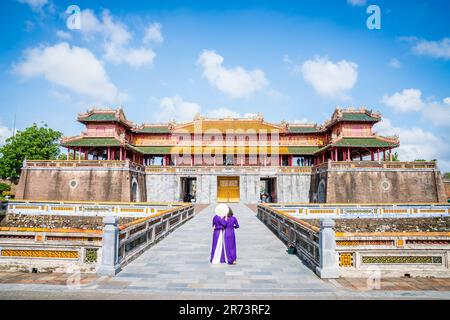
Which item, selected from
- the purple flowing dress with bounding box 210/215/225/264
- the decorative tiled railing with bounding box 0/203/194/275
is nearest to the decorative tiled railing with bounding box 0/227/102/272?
the decorative tiled railing with bounding box 0/203/194/275

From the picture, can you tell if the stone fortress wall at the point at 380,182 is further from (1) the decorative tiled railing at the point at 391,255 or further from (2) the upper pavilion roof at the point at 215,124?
(1) the decorative tiled railing at the point at 391,255

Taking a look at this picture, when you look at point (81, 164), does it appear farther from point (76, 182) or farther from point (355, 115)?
point (355, 115)

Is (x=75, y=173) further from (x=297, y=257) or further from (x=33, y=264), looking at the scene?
(x=297, y=257)

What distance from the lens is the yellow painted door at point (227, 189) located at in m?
31.4

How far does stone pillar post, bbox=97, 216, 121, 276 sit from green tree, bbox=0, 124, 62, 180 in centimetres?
4402

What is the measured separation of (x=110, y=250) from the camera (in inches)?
249

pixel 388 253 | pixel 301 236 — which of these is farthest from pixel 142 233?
pixel 388 253

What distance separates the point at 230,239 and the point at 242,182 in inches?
903

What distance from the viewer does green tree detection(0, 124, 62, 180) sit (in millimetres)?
40594

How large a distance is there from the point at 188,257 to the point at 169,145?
28.9m

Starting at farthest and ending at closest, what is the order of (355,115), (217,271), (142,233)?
(355,115), (142,233), (217,271)

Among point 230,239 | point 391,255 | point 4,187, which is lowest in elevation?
point 391,255

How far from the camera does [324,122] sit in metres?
35.4
